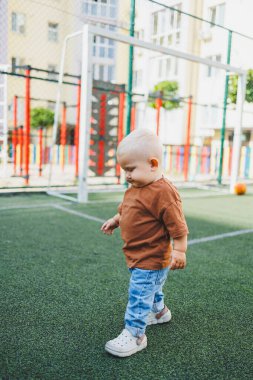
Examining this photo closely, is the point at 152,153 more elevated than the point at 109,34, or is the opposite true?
the point at 109,34

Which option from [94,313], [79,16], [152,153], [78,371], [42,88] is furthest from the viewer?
[42,88]

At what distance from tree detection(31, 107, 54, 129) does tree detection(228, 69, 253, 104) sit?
44.6 ft

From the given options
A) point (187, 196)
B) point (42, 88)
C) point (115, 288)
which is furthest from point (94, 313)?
point (42, 88)

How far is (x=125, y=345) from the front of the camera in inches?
64.6

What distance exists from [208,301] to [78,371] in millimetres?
999

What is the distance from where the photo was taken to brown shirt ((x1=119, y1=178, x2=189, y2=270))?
63.6 inches

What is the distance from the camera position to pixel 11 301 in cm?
213

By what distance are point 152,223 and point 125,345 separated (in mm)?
508

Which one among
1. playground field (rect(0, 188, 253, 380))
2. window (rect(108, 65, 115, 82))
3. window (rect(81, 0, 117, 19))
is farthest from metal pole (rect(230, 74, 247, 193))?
window (rect(108, 65, 115, 82))

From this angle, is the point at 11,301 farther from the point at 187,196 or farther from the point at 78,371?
the point at 187,196

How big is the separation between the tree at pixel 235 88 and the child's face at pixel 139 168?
22.3 feet

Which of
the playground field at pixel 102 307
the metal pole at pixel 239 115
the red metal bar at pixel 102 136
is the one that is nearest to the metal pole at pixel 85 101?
the playground field at pixel 102 307

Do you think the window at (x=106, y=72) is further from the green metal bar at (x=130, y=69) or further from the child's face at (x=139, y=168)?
the child's face at (x=139, y=168)

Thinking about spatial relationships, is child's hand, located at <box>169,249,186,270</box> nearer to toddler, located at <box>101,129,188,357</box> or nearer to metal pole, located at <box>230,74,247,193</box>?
toddler, located at <box>101,129,188,357</box>
